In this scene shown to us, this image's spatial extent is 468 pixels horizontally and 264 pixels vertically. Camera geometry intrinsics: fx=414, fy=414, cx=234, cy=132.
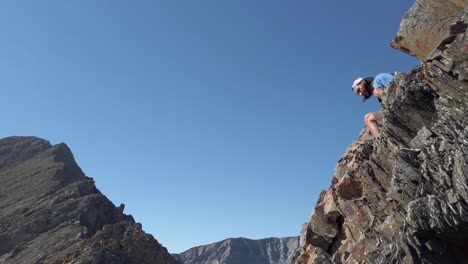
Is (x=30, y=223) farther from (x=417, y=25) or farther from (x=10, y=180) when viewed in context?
(x=417, y=25)

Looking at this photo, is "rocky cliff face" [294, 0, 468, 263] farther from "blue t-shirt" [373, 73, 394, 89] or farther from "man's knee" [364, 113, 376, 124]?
"man's knee" [364, 113, 376, 124]

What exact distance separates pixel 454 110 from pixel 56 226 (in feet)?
278

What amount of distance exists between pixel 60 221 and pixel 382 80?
82.5m

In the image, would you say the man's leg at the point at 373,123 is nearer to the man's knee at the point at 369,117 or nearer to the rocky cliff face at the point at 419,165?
the man's knee at the point at 369,117

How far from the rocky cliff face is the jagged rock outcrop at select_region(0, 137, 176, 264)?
5619cm

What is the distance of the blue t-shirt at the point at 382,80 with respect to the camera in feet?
55.8

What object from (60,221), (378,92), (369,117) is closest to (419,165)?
(378,92)

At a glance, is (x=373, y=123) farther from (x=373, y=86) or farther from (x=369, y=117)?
(x=373, y=86)

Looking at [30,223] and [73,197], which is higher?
[73,197]

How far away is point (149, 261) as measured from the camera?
74.0m

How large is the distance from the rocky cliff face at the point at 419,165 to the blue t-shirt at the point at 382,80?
1.30 ft

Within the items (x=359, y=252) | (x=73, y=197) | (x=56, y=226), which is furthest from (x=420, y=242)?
(x=73, y=197)

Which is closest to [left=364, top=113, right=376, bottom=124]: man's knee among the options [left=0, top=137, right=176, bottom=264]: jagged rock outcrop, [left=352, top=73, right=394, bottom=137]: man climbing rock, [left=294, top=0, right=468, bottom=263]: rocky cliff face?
[left=352, top=73, right=394, bottom=137]: man climbing rock

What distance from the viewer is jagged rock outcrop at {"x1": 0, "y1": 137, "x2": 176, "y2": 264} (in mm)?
70812
